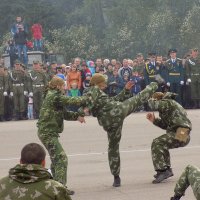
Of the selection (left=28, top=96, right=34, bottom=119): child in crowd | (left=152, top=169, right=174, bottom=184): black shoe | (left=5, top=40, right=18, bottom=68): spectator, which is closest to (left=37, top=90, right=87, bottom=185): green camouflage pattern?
(left=152, top=169, right=174, bottom=184): black shoe

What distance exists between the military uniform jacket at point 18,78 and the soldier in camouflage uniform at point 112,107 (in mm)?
12140

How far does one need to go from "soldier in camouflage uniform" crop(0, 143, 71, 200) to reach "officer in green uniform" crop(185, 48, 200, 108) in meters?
19.0

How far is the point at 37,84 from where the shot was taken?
77.8 feet

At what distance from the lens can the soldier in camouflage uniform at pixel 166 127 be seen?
1179 centimetres

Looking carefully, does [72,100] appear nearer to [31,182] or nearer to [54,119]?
[54,119]

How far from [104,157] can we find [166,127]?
327cm

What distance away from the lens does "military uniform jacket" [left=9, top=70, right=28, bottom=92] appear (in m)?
23.7

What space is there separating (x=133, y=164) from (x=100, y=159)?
967mm

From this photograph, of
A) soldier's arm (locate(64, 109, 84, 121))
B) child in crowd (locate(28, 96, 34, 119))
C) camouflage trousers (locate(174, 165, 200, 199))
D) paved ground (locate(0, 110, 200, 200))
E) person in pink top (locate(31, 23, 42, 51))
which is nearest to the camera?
camouflage trousers (locate(174, 165, 200, 199))

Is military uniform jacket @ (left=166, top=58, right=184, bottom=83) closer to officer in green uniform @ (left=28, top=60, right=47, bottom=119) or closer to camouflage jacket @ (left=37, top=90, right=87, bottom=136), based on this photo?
officer in green uniform @ (left=28, top=60, right=47, bottom=119)

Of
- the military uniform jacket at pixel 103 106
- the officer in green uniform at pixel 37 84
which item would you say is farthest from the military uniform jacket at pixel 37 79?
the military uniform jacket at pixel 103 106

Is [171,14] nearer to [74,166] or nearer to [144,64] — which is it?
[144,64]

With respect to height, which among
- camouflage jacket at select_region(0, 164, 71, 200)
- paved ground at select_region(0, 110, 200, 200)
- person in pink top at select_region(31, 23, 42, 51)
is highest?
person in pink top at select_region(31, 23, 42, 51)

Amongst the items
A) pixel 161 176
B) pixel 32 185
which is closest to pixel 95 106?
pixel 161 176
